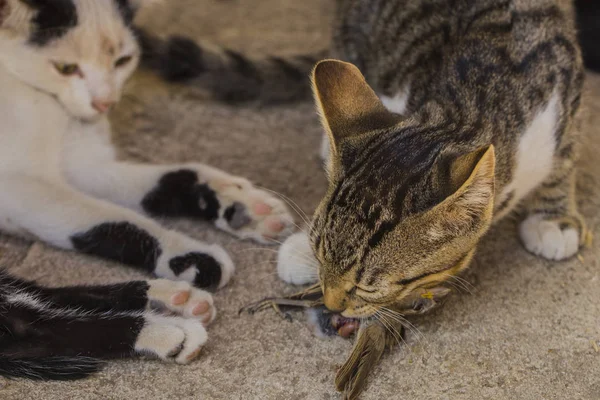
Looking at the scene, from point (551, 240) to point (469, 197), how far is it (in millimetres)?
644

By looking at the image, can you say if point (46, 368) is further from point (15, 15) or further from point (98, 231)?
point (15, 15)

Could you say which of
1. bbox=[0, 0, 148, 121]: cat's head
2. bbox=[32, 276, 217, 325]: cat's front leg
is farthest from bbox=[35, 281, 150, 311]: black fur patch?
bbox=[0, 0, 148, 121]: cat's head

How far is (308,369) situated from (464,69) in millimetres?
755

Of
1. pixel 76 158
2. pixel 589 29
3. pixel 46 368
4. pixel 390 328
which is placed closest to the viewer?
pixel 46 368

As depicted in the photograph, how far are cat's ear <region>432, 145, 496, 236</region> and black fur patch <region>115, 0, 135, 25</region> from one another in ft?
3.78

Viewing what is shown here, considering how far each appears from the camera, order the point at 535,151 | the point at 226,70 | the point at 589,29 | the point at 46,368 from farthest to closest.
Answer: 1. the point at 589,29
2. the point at 226,70
3. the point at 535,151
4. the point at 46,368

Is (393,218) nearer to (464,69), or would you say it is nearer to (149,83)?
(464,69)

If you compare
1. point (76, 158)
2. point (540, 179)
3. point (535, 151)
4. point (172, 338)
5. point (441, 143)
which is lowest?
point (76, 158)

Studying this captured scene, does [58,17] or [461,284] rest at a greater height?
[58,17]

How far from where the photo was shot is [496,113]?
1431 mm

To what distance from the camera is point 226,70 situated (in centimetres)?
225

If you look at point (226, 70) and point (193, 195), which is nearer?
point (193, 195)

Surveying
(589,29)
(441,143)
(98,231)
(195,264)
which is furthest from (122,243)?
(589,29)

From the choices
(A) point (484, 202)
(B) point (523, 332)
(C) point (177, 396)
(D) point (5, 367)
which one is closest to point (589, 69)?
(B) point (523, 332)
